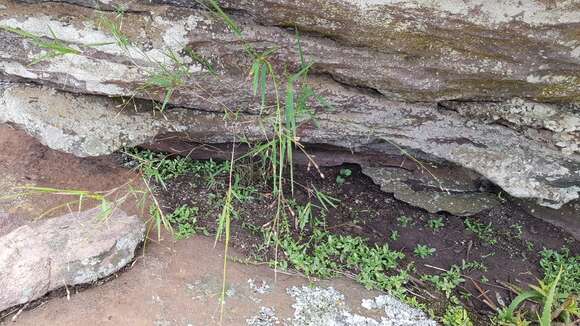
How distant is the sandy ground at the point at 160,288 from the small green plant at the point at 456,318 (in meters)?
0.38

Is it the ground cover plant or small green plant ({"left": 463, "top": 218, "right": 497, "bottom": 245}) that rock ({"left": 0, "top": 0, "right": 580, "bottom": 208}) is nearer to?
the ground cover plant

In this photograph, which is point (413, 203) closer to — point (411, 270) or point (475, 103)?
point (411, 270)

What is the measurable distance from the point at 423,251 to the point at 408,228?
0.69 feet

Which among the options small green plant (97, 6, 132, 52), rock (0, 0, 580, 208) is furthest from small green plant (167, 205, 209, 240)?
small green plant (97, 6, 132, 52)

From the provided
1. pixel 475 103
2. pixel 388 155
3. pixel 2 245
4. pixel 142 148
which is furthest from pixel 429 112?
pixel 2 245

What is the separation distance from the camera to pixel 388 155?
10.9 feet

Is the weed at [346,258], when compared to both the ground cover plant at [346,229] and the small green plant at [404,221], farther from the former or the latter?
the small green plant at [404,221]

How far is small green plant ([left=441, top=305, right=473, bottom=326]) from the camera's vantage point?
265cm

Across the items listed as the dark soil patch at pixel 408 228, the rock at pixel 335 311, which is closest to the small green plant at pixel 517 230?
A: the dark soil patch at pixel 408 228

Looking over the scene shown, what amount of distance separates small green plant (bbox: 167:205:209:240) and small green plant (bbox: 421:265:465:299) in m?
1.29

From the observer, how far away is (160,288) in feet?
8.50

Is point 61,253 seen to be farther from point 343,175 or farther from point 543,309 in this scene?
point 543,309

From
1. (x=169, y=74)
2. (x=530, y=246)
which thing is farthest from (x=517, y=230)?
(x=169, y=74)

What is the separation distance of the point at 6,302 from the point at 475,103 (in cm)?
257
